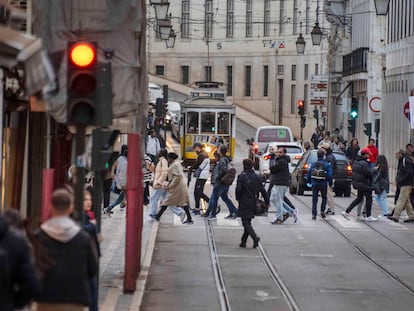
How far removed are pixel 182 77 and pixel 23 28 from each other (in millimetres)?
79202

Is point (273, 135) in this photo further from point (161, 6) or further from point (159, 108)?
point (161, 6)

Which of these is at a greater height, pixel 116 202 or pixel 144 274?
pixel 116 202

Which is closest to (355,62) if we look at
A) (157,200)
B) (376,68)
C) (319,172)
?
(376,68)

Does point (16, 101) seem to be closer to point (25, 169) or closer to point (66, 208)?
point (25, 169)

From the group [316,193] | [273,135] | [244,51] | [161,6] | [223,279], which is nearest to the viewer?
[223,279]

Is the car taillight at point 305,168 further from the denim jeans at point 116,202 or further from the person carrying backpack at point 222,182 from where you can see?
the denim jeans at point 116,202

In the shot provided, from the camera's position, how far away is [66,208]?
10.6 meters

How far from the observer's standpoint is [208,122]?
2211 inches

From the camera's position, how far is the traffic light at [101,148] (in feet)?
44.5

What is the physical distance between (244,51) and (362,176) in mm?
68832

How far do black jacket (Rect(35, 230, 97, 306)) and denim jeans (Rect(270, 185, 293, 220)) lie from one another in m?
16.2

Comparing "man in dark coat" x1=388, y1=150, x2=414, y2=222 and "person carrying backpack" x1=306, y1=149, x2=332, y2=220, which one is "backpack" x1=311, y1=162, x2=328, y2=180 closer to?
"person carrying backpack" x1=306, y1=149, x2=332, y2=220

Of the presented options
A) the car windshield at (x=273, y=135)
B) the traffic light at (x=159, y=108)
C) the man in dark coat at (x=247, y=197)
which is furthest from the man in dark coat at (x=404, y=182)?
the car windshield at (x=273, y=135)

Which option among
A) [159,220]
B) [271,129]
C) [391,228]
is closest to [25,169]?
[159,220]
